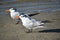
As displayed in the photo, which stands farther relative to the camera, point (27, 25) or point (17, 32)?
point (17, 32)

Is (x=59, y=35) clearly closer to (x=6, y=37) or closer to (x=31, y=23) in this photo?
(x=31, y=23)

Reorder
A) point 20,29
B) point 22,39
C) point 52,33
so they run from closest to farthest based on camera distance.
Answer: point 22,39
point 52,33
point 20,29

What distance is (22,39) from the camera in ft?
26.1

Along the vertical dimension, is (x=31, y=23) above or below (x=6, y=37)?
above

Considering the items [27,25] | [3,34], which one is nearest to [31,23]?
[27,25]

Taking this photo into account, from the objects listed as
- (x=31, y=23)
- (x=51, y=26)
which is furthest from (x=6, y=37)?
(x=51, y=26)

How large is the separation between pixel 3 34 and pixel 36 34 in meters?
1.37

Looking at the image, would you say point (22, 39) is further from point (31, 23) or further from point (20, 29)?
point (20, 29)

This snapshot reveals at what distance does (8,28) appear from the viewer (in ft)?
32.9

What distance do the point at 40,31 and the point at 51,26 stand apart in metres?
1.10

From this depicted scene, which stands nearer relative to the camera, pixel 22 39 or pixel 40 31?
pixel 22 39

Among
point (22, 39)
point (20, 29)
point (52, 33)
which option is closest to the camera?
point (22, 39)

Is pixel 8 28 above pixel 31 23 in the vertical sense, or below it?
below

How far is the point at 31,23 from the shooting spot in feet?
27.2
